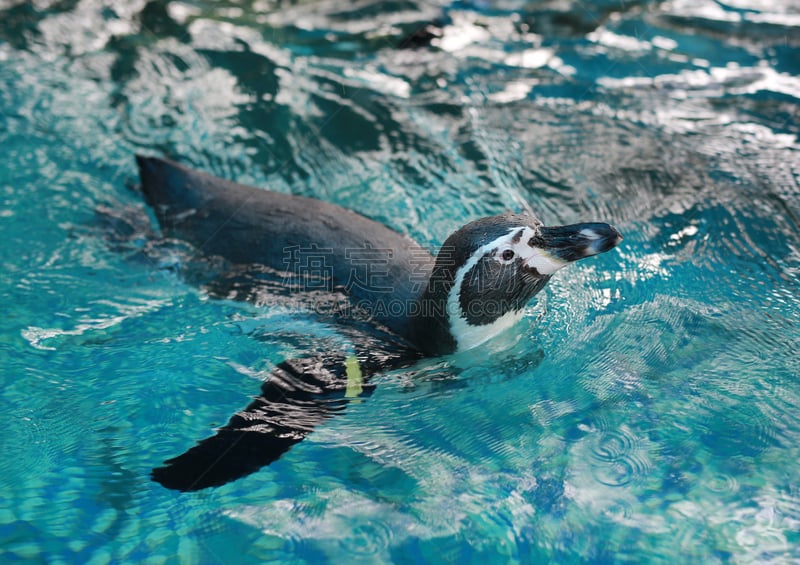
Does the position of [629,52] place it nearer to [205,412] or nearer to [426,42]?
[426,42]

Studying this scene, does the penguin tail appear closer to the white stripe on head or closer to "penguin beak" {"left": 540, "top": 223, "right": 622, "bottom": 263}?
the white stripe on head

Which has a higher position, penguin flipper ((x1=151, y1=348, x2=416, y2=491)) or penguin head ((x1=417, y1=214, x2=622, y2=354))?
penguin head ((x1=417, y1=214, x2=622, y2=354))

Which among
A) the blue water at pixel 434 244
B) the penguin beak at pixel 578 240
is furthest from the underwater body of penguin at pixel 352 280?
the blue water at pixel 434 244

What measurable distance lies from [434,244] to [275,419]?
1634 millimetres

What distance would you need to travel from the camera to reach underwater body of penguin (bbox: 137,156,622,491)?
10.2ft

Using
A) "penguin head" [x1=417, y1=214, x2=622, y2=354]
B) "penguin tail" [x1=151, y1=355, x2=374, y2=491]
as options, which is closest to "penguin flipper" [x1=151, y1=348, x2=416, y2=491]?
"penguin tail" [x1=151, y1=355, x2=374, y2=491]

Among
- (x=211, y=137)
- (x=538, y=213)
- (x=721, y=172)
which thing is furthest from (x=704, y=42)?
(x=211, y=137)

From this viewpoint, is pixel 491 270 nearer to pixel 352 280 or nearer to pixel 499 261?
pixel 499 261

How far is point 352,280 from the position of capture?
3.69 metres

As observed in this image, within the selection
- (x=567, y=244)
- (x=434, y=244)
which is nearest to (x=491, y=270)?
(x=567, y=244)

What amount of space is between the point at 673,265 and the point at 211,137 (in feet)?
10.8

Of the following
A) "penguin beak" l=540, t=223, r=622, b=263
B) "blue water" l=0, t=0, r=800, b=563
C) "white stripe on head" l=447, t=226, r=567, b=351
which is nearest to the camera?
"blue water" l=0, t=0, r=800, b=563

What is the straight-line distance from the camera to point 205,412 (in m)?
3.41

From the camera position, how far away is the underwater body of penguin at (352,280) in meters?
3.12
